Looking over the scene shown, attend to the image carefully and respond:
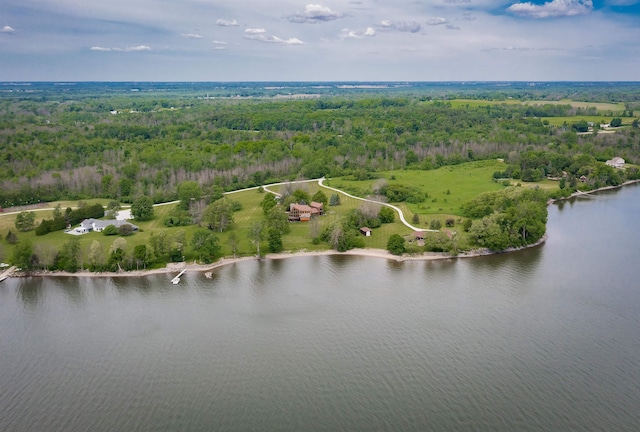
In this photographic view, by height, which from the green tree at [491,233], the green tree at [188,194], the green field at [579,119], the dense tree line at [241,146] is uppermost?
the green field at [579,119]

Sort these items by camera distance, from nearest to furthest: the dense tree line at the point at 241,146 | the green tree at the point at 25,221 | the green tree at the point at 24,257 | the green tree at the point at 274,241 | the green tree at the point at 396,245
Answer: the green tree at the point at 24,257, the green tree at the point at 396,245, the green tree at the point at 274,241, the green tree at the point at 25,221, the dense tree line at the point at 241,146

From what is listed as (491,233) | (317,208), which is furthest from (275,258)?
(491,233)

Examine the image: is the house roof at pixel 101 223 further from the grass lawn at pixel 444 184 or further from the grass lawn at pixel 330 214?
the grass lawn at pixel 444 184

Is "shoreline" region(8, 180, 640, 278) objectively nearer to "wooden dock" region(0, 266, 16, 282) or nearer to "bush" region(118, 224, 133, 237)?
"wooden dock" region(0, 266, 16, 282)

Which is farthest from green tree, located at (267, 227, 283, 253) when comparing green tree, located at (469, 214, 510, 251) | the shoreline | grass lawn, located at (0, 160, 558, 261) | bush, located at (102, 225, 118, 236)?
green tree, located at (469, 214, 510, 251)

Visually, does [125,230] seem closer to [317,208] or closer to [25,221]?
[25,221]

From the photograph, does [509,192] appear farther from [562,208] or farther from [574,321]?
[574,321]

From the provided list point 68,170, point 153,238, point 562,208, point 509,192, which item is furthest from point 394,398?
point 68,170

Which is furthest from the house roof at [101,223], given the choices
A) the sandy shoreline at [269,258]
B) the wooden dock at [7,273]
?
the sandy shoreline at [269,258]

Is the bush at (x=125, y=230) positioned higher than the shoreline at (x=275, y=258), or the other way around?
the bush at (x=125, y=230)
